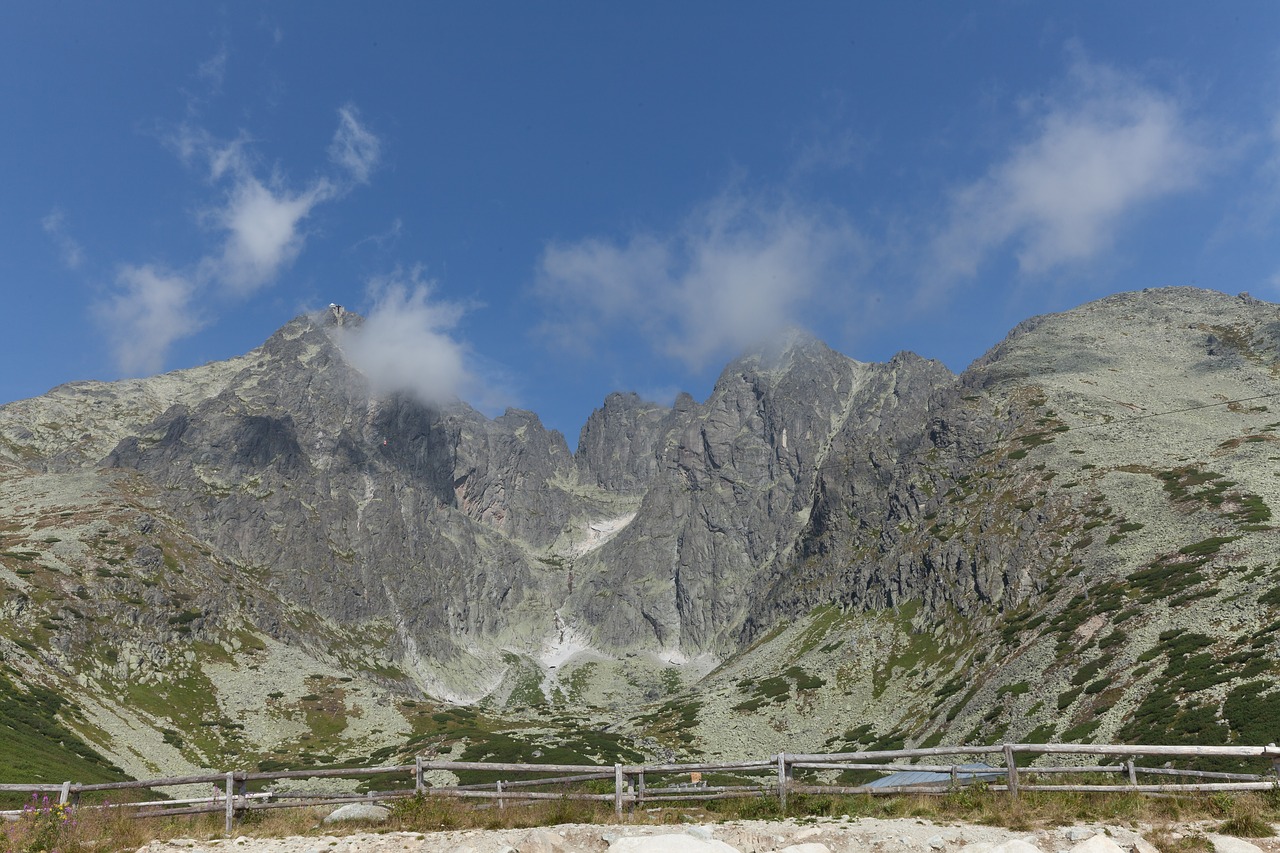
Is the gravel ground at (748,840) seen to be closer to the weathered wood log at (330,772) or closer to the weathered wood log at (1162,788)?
the weathered wood log at (330,772)

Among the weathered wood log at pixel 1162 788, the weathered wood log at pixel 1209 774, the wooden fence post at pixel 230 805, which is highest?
the wooden fence post at pixel 230 805

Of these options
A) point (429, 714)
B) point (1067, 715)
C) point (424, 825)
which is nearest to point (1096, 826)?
Answer: point (424, 825)

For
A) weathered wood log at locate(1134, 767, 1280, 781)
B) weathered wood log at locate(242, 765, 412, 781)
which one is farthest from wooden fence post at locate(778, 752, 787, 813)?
weathered wood log at locate(242, 765, 412, 781)

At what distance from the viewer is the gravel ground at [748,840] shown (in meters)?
14.2

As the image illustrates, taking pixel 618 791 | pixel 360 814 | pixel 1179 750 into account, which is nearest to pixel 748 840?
pixel 618 791

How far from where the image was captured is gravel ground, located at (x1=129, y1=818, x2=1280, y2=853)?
558 inches

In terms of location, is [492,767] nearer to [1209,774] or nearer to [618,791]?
[618,791]

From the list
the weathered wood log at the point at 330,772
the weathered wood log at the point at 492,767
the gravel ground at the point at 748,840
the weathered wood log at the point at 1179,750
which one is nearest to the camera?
the gravel ground at the point at 748,840

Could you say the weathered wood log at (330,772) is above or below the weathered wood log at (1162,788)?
above

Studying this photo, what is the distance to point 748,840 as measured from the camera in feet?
54.9

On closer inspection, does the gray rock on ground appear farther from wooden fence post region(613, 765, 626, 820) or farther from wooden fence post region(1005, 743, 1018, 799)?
wooden fence post region(1005, 743, 1018, 799)

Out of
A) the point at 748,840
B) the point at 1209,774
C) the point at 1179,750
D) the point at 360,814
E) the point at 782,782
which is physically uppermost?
the point at 1179,750

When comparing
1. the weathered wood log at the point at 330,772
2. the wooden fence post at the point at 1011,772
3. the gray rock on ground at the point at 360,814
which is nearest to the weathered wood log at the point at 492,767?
the weathered wood log at the point at 330,772

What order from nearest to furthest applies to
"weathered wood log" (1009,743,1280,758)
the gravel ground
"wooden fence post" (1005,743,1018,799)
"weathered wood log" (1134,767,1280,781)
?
the gravel ground → "weathered wood log" (1009,743,1280,758) → "weathered wood log" (1134,767,1280,781) → "wooden fence post" (1005,743,1018,799)
